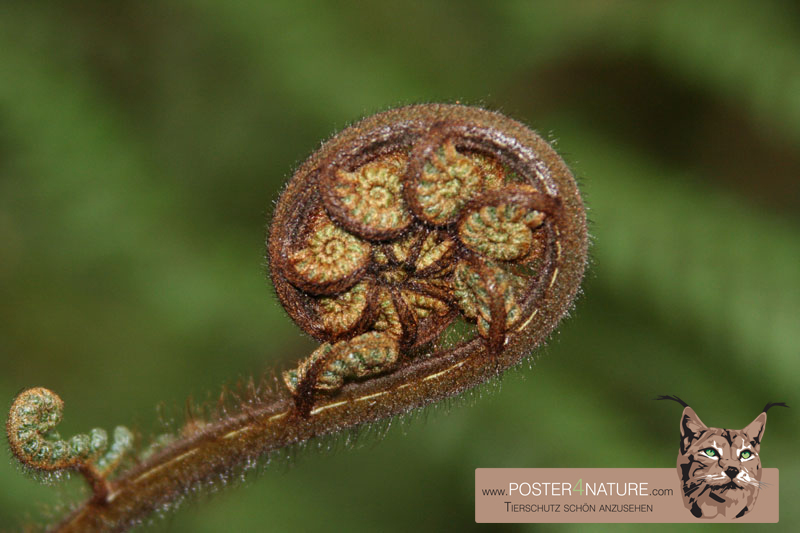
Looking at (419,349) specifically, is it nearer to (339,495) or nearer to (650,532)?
(650,532)

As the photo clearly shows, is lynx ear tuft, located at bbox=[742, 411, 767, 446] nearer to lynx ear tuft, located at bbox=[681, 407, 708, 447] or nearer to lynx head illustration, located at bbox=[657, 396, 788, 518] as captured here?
lynx head illustration, located at bbox=[657, 396, 788, 518]

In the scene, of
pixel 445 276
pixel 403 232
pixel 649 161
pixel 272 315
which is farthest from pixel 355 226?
pixel 649 161

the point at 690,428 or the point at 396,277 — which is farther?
the point at 690,428

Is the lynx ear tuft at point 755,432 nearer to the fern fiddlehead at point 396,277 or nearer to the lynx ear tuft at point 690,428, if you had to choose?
the lynx ear tuft at point 690,428

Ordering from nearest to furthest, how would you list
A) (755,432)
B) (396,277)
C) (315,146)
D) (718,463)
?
(396,277) < (718,463) < (755,432) < (315,146)

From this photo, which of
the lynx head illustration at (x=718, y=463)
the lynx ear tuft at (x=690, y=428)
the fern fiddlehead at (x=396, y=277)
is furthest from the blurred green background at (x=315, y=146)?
the fern fiddlehead at (x=396, y=277)

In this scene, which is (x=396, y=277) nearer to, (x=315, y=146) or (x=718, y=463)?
(x=718, y=463)

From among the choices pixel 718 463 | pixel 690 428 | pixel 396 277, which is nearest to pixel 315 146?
pixel 396 277
